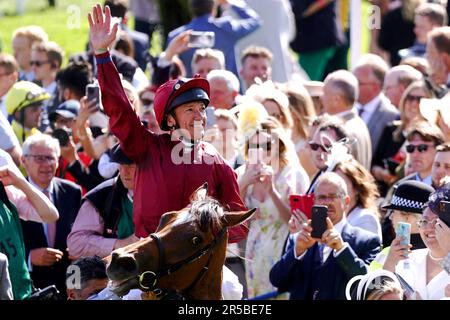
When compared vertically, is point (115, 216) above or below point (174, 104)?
below

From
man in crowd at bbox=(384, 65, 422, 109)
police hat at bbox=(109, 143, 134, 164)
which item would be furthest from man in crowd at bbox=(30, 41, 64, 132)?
police hat at bbox=(109, 143, 134, 164)

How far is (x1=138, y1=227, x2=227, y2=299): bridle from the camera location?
5617 millimetres

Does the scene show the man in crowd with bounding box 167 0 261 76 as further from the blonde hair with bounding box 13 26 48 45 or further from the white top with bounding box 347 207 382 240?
the white top with bounding box 347 207 382 240

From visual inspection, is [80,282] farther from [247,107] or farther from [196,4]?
[196,4]

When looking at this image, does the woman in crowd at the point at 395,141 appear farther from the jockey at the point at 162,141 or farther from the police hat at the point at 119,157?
the jockey at the point at 162,141

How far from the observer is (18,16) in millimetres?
20547

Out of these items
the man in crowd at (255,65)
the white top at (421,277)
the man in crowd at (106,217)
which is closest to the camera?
the white top at (421,277)

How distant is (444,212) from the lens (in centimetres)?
664

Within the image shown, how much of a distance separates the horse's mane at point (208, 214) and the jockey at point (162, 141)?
820 mm

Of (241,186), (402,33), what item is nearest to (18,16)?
(402,33)

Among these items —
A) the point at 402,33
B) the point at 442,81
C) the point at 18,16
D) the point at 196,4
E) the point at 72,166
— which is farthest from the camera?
the point at 18,16

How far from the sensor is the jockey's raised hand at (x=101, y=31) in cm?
661

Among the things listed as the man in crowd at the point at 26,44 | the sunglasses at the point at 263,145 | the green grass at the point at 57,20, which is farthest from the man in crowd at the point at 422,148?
the green grass at the point at 57,20
